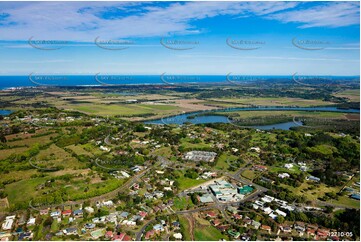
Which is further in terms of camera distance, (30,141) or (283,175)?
(30,141)

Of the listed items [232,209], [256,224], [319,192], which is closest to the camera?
[256,224]

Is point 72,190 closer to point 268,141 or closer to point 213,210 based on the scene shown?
point 213,210

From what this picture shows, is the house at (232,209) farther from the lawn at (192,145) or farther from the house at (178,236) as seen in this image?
the lawn at (192,145)

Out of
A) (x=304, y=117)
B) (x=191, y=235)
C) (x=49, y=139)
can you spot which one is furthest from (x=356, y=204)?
(x=304, y=117)

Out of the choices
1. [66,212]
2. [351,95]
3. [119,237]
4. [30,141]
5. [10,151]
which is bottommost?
[119,237]

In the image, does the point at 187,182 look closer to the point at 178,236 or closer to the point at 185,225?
the point at 185,225

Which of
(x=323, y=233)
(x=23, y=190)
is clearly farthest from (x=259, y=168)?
(x=23, y=190)

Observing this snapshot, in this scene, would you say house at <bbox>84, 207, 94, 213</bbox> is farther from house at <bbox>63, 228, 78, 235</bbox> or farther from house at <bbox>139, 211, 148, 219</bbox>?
house at <bbox>139, 211, 148, 219</bbox>

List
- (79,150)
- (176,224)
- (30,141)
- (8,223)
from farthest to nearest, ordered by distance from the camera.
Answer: (30,141) < (79,150) < (176,224) < (8,223)

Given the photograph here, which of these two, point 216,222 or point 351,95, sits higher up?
point 351,95

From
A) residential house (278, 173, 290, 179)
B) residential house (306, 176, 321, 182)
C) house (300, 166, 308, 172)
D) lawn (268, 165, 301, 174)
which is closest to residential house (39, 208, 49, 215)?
residential house (278, 173, 290, 179)

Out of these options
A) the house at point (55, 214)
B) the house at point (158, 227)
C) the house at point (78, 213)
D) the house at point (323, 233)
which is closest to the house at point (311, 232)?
the house at point (323, 233)
